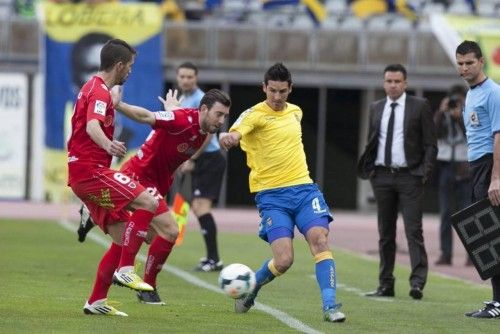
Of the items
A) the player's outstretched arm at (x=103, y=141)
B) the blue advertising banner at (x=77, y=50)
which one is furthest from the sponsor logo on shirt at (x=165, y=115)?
the blue advertising banner at (x=77, y=50)

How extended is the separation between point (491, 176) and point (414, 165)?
223cm

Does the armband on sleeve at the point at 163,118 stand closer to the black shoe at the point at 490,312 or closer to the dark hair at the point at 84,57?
the black shoe at the point at 490,312

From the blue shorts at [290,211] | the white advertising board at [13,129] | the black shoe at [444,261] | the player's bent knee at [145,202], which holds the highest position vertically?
the player's bent knee at [145,202]

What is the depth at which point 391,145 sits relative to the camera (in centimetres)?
1405

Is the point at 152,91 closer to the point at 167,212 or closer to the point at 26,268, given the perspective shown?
the point at 26,268

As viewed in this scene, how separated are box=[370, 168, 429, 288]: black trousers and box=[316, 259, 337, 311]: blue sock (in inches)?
113

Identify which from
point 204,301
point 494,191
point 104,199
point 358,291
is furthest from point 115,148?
point 358,291

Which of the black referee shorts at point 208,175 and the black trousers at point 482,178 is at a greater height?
the black trousers at point 482,178

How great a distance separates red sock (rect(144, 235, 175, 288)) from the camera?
1211cm

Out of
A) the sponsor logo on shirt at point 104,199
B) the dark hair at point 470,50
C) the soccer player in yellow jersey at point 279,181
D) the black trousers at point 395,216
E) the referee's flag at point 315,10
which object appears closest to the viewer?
the sponsor logo on shirt at point 104,199

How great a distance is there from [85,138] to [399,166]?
13.6 ft

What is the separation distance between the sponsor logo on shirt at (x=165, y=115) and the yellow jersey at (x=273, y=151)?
0.52 meters

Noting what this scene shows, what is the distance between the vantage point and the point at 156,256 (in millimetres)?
12219

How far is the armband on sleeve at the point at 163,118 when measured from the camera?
1143 cm
